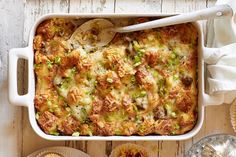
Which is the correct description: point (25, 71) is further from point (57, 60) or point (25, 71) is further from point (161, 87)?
point (161, 87)

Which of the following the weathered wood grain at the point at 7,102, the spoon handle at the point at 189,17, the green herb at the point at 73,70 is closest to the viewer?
the spoon handle at the point at 189,17

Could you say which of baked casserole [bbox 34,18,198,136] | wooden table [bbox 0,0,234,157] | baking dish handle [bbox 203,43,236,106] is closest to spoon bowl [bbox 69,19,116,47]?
baked casserole [bbox 34,18,198,136]

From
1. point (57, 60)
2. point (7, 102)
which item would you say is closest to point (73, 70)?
point (57, 60)

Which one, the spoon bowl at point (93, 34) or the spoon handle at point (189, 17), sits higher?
the spoon handle at point (189, 17)

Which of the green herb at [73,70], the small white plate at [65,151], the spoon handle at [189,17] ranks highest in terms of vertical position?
the spoon handle at [189,17]

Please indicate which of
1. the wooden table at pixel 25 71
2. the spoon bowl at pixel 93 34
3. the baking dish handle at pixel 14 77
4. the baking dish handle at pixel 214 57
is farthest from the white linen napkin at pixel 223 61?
the baking dish handle at pixel 14 77

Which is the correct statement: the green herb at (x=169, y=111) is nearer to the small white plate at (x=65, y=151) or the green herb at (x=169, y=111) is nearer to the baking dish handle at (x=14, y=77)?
the small white plate at (x=65, y=151)

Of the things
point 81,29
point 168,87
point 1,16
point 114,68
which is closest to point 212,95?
point 168,87
